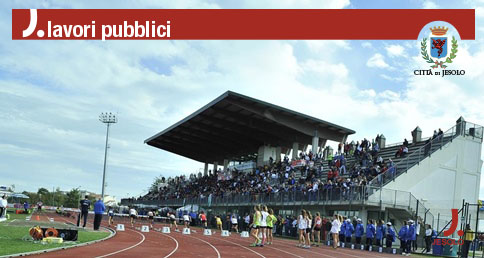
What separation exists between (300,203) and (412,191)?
23.6 ft

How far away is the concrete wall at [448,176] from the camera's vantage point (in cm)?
3278

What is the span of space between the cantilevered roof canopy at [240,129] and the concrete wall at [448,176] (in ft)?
49.7

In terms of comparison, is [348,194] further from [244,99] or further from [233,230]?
[244,99]

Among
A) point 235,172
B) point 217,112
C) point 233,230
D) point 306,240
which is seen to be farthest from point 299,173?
point 306,240

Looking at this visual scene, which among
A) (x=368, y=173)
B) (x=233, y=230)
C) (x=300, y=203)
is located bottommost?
(x=233, y=230)

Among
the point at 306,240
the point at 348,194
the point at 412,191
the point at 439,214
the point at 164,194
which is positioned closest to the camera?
the point at 306,240

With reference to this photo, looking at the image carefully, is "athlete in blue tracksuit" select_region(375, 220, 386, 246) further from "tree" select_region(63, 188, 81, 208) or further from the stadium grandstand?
"tree" select_region(63, 188, 81, 208)

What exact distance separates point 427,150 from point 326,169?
8687mm

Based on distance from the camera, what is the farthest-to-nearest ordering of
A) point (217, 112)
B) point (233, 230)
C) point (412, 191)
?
1. point (217, 112)
2. point (233, 230)
3. point (412, 191)

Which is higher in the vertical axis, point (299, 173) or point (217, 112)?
point (217, 112)

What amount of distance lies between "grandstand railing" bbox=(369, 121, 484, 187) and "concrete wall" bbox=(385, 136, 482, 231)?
0.89ft

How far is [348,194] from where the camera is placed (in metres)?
31.2

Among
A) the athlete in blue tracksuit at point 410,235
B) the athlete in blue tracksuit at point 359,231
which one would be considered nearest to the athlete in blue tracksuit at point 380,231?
the athlete in blue tracksuit at point 359,231

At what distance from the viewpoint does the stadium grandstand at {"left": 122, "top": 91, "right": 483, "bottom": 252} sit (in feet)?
103
